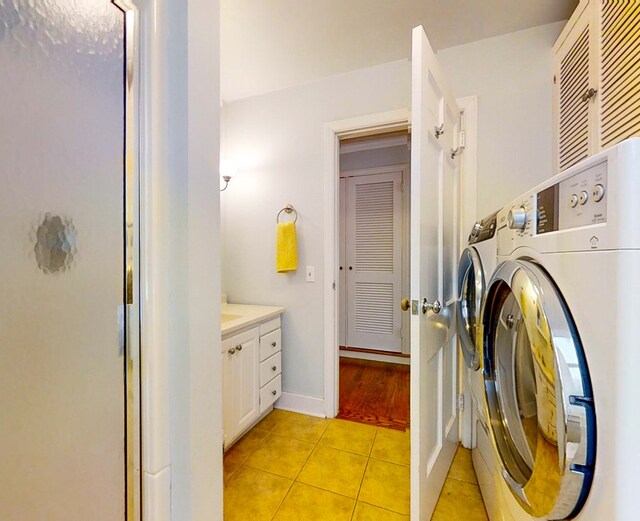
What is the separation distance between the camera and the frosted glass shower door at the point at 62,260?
0.40 m

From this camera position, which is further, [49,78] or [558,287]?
[558,287]

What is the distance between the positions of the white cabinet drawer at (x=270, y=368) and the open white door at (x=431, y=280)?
1.08m

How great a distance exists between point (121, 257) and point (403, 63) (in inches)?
80.6

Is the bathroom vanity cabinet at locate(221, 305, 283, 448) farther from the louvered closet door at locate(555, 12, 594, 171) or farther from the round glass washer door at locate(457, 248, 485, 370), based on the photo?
the louvered closet door at locate(555, 12, 594, 171)

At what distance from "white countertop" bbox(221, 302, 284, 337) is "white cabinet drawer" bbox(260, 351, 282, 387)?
29 centimetres

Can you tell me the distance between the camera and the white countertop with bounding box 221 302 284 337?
1.59 meters

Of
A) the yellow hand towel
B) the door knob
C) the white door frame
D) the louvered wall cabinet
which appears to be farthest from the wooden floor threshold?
the louvered wall cabinet

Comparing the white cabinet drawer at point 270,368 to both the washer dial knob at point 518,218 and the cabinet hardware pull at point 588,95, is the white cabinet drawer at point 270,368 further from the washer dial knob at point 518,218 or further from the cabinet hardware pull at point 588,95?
the cabinet hardware pull at point 588,95

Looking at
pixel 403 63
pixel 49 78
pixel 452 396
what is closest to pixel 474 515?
pixel 452 396

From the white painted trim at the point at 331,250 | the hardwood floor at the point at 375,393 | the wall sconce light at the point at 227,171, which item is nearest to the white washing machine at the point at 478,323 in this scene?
the hardwood floor at the point at 375,393

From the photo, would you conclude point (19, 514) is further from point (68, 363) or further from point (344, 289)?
point (344, 289)

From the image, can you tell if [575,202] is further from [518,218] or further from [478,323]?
[478,323]

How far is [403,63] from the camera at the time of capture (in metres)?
1.86

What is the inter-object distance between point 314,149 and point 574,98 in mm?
1438
